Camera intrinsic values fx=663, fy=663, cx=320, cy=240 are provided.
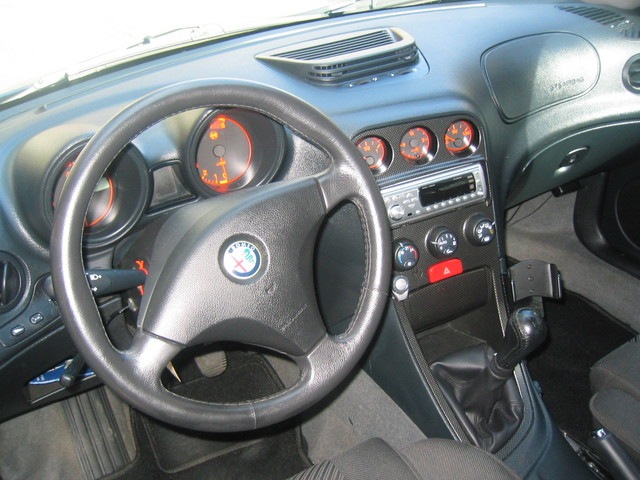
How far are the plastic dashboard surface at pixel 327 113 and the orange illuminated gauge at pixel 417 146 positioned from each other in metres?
0.02

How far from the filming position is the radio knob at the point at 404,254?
6.27 ft

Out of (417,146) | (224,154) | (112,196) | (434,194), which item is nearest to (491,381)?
(434,194)

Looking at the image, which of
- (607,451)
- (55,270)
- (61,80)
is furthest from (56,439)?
(607,451)

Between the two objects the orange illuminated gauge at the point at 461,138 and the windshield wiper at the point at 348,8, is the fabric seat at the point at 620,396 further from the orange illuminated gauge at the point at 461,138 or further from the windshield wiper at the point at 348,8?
the windshield wiper at the point at 348,8

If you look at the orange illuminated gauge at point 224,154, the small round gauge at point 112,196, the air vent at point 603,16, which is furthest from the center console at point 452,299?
the air vent at point 603,16

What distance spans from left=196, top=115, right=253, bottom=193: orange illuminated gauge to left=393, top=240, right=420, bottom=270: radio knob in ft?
1.67

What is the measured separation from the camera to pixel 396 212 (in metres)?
1.86

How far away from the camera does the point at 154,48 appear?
1911 millimetres

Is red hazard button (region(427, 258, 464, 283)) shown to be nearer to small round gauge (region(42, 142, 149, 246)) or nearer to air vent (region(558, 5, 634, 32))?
small round gauge (region(42, 142, 149, 246))

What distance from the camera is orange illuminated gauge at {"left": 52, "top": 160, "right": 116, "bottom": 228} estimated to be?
1.52 metres

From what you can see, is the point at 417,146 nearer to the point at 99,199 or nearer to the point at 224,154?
the point at 224,154

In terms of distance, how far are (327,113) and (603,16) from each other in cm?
129

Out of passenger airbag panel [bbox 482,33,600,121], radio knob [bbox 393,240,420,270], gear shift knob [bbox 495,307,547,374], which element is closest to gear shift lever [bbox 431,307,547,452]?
gear shift knob [bbox 495,307,547,374]

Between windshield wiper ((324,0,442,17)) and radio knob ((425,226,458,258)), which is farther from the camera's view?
windshield wiper ((324,0,442,17))
